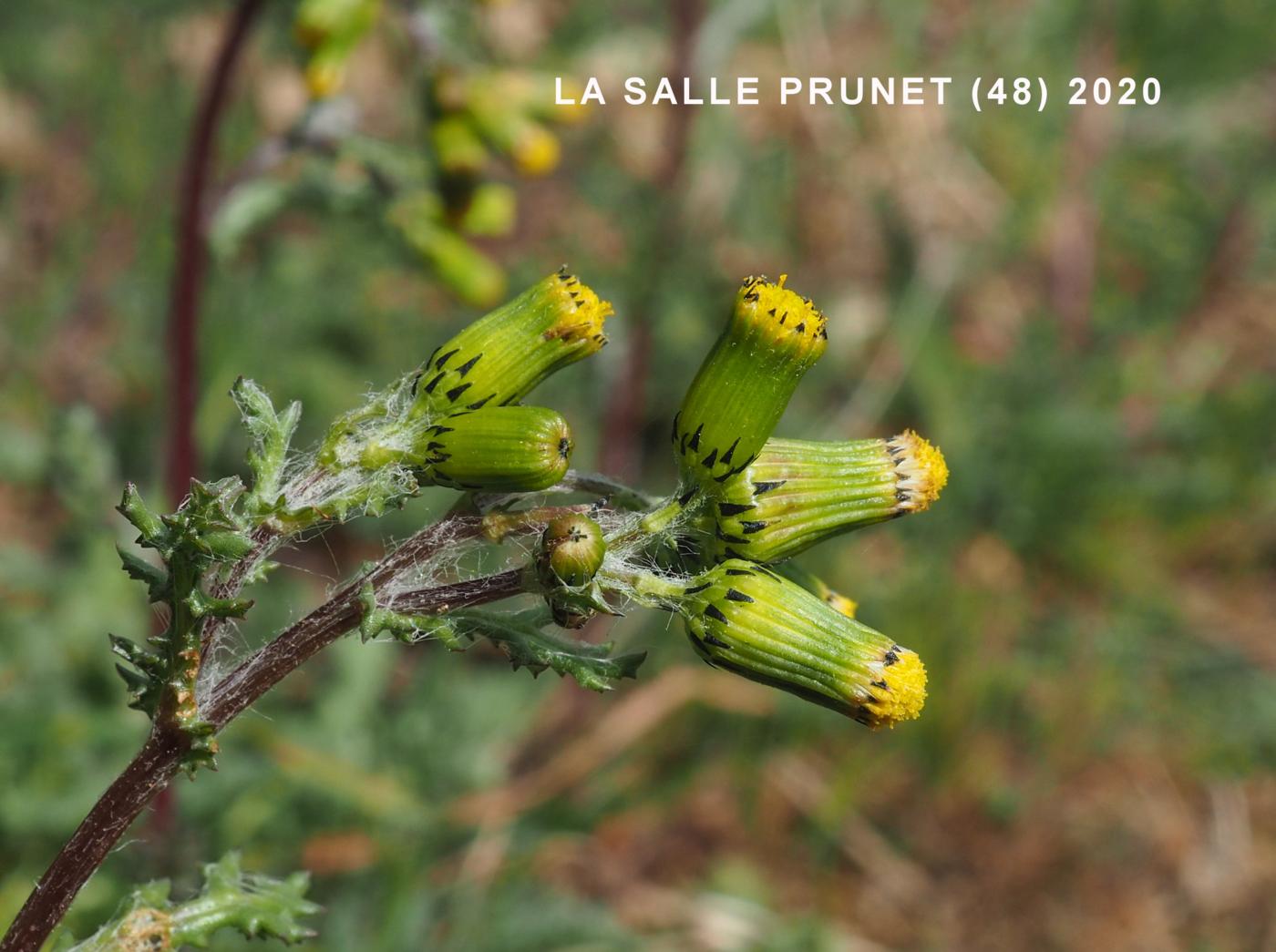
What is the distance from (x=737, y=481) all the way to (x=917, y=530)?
322cm

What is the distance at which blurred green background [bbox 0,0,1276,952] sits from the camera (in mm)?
3986

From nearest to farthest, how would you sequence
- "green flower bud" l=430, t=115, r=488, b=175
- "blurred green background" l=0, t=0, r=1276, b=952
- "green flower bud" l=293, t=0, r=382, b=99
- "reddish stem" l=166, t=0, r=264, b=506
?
"green flower bud" l=293, t=0, r=382, b=99 → "reddish stem" l=166, t=0, r=264, b=506 → "green flower bud" l=430, t=115, r=488, b=175 → "blurred green background" l=0, t=0, r=1276, b=952

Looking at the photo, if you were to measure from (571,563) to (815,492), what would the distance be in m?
0.47

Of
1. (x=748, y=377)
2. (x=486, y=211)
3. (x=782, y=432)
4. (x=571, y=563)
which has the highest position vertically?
(x=486, y=211)

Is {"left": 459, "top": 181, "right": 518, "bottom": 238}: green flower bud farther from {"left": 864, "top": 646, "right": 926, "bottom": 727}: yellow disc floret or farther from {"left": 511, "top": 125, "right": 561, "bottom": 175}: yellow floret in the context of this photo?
{"left": 864, "top": 646, "right": 926, "bottom": 727}: yellow disc floret

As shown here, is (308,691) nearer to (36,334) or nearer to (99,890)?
(99,890)

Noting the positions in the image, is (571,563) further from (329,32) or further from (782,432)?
(782,432)

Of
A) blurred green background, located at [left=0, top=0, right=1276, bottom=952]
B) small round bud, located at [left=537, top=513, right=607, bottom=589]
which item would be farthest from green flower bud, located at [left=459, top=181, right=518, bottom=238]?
small round bud, located at [left=537, top=513, right=607, bottom=589]

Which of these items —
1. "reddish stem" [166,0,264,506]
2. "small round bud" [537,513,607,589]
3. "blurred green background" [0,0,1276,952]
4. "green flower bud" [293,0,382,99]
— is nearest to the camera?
"small round bud" [537,513,607,589]

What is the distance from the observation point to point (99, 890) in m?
3.09

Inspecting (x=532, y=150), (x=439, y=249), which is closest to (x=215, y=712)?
(x=439, y=249)

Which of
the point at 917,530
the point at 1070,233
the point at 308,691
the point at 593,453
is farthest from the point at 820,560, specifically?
the point at 1070,233

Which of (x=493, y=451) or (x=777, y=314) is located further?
(x=777, y=314)

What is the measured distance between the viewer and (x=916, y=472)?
2.22 meters
